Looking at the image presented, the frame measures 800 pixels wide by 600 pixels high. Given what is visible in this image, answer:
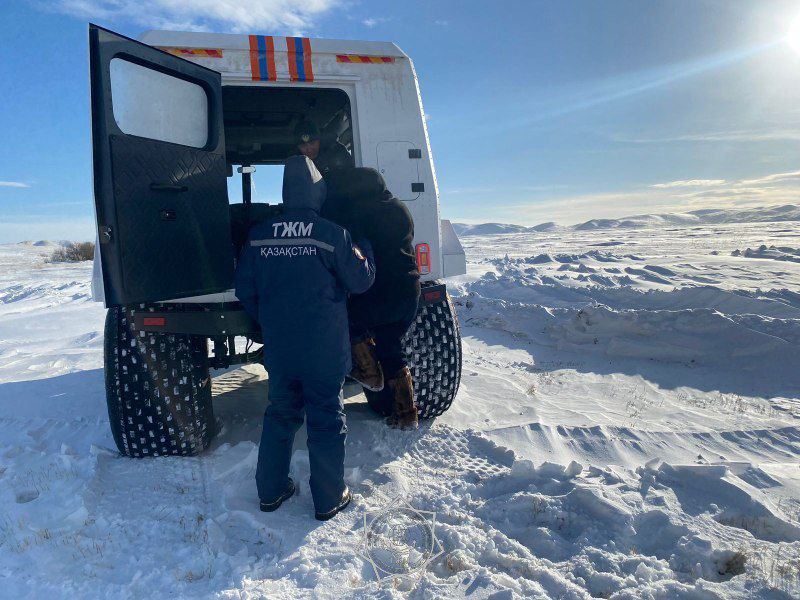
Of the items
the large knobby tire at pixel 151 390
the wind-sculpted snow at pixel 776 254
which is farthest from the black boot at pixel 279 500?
the wind-sculpted snow at pixel 776 254

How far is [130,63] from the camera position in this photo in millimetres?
2543

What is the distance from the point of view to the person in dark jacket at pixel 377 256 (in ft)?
9.42

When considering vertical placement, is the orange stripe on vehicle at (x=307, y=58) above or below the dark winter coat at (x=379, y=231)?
above

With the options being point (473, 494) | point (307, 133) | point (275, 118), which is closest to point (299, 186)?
point (307, 133)

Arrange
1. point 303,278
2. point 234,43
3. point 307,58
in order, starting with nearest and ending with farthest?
point 303,278
point 234,43
point 307,58

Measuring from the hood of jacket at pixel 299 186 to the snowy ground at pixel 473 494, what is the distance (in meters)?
1.49

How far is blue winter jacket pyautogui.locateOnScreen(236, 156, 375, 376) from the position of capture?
252 cm

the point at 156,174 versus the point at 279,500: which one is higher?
the point at 156,174

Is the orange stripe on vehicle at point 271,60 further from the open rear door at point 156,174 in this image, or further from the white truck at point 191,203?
the open rear door at point 156,174

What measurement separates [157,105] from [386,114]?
1.38 metres

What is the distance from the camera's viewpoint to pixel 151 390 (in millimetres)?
2857

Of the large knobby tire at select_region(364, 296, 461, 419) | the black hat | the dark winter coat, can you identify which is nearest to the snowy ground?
the large knobby tire at select_region(364, 296, 461, 419)

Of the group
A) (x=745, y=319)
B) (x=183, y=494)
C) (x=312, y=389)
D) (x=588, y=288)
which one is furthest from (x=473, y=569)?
(x=588, y=288)

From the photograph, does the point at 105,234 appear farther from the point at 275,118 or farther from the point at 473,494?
the point at 275,118
